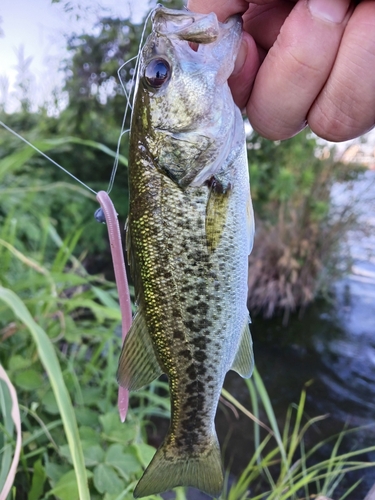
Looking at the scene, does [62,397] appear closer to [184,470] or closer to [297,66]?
[184,470]

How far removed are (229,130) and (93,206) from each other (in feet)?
16.0

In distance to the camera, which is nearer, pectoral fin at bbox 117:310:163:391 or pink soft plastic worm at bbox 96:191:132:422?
pink soft plastic worm at bbox 96:191:132:422

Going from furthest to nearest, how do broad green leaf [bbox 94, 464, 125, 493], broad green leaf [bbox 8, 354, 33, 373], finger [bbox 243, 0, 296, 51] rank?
broad green leaf [bbox 8, 354, 33, 373] → broad green leaf [bbox 94, 464, 125, 493] → finger [bbox 243, 0, 296, 51]

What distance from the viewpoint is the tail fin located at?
43.5 inches

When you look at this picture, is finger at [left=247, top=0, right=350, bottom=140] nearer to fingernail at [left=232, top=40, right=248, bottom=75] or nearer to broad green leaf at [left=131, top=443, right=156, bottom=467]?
fingernail at [left=232, top=40, right=248, bottom=75]

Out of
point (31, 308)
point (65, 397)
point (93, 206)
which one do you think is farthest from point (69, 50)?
point (65, 397)

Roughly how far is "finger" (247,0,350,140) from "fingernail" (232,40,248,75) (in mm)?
63

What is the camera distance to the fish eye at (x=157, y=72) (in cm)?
111

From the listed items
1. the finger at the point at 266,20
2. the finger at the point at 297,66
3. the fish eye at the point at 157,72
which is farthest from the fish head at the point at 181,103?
the finger at the point at 266,20

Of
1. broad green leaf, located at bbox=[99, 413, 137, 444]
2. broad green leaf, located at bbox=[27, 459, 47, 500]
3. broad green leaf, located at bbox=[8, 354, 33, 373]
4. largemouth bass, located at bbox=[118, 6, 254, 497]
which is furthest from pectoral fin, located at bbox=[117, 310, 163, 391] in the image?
broad green leaf, located at bbox=[8, 354, 33, 373]

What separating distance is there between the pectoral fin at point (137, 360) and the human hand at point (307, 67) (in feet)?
2.29

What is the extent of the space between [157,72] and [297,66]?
38 cm

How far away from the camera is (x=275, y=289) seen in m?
5.31

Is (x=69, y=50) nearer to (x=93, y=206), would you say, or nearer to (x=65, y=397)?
(x=93, y=206)
